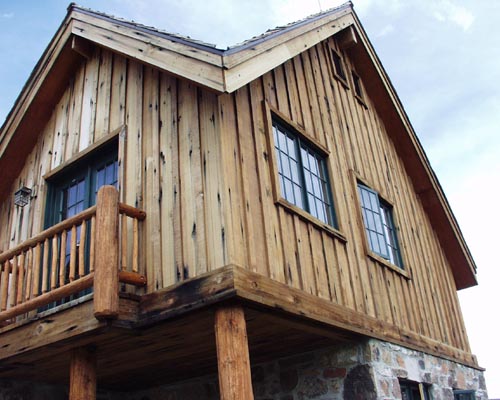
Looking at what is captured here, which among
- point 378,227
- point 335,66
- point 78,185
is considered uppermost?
point 335,66

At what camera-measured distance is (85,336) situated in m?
5.47

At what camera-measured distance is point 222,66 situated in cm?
530

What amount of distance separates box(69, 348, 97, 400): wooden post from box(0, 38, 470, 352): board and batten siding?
42.0 inches

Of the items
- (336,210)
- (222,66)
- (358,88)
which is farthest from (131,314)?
(358,88)

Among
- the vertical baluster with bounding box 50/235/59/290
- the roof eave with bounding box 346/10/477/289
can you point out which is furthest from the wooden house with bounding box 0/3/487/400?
the roof eave with bounding box 346/10/477/289

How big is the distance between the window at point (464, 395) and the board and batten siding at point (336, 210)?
A: 2.73ft

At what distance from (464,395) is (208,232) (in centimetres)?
643

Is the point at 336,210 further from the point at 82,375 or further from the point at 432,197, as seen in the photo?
the point at 432,197

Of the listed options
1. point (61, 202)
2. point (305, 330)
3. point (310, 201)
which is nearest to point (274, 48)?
point (310, 201)

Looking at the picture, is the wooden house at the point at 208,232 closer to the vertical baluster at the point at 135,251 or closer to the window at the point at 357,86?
the vertical baluster at the point at 135,251

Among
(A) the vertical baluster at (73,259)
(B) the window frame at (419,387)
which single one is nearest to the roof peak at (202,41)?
(A) the vertical baluster at (73,259)

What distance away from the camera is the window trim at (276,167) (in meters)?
6.08

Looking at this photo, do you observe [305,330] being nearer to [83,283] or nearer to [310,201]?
[310,201]

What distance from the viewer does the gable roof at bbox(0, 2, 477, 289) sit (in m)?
5.61
